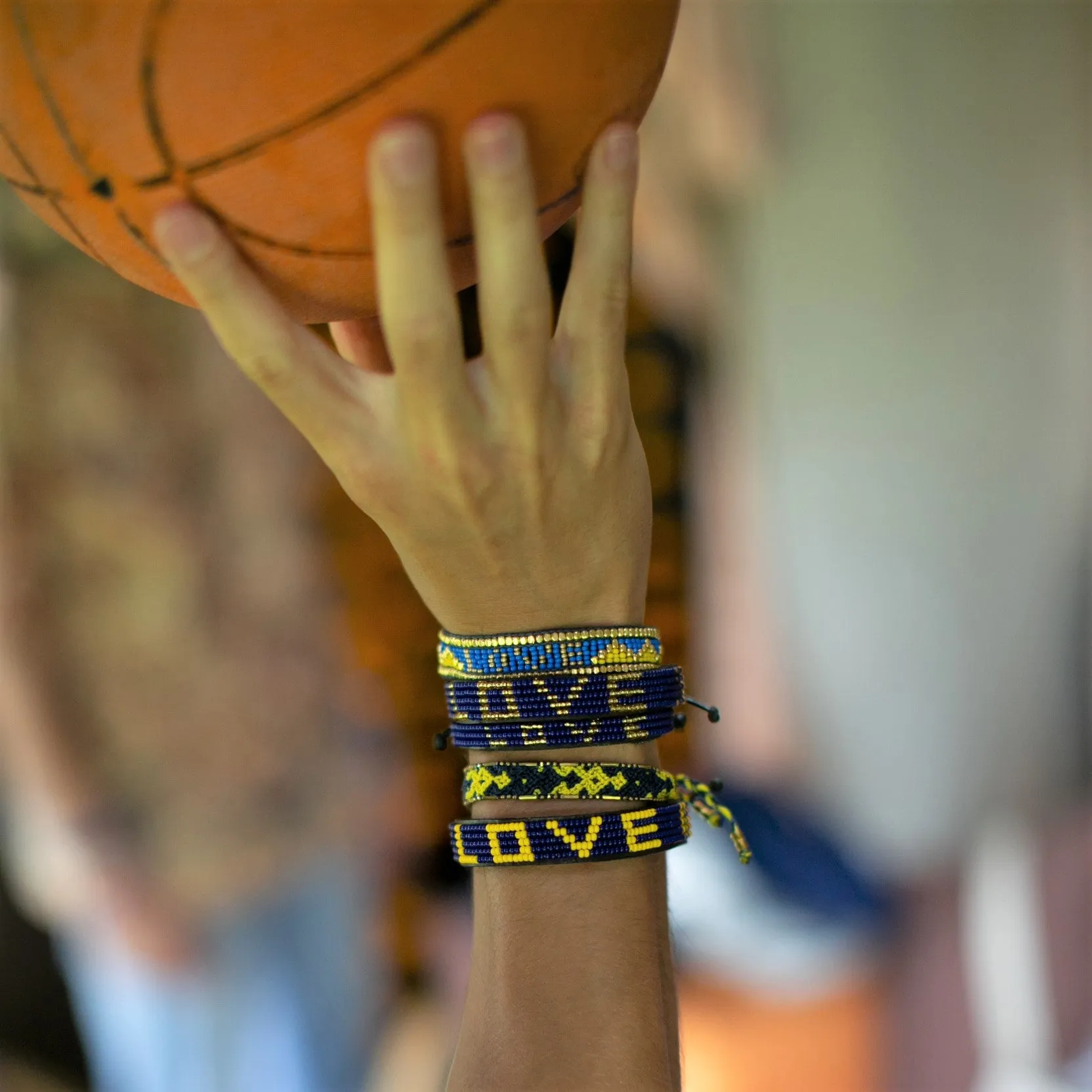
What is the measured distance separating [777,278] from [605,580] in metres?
1.90

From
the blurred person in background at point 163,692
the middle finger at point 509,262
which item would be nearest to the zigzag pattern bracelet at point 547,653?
the middle finger at point 509,262

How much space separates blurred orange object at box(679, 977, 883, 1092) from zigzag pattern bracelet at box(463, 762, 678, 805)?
1.49 m

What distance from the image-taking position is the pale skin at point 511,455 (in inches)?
17.9

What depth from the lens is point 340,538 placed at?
2.16m

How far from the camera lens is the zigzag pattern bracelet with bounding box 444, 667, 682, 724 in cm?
52

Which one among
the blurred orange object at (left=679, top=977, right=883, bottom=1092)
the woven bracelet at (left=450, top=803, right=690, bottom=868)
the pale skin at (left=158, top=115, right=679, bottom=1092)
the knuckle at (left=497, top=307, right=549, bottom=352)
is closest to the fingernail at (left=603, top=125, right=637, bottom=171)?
the pale skin at (left=158, top=115, right=679, bottom=1092)

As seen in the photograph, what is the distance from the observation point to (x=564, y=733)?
52 centimetres

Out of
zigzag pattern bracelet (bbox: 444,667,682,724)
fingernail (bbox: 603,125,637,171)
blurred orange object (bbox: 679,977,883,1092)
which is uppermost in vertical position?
fingernail (bbox: 603,125,637,171)

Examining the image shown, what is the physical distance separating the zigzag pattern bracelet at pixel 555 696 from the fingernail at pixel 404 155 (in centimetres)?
24

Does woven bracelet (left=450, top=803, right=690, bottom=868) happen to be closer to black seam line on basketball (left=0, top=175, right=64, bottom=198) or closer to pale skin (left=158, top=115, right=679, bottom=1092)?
pale skin (left=158, top=115, right=679, bottom=1092)

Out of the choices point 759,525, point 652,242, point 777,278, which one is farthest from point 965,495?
point 652,242

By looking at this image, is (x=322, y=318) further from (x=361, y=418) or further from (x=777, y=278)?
(x=777, y=278)

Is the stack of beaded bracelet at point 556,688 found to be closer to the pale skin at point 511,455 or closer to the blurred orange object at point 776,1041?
the pale skin at point 511,455

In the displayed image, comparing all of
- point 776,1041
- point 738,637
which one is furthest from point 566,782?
point 738,637
